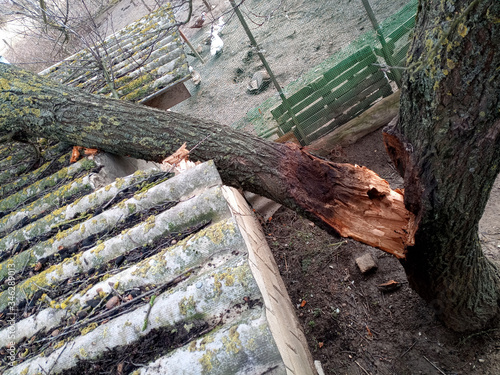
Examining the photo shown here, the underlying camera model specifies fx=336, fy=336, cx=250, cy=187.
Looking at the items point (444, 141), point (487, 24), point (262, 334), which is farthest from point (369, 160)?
point (262, 334)

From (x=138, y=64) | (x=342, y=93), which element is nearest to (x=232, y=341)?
(x=138, y=64)

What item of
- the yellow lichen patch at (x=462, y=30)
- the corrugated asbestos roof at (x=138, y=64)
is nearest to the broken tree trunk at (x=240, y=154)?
the yellow lichen patch at (x=462, y=30)

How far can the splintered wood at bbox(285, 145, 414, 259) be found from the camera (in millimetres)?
2592

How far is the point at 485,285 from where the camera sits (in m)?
2.75

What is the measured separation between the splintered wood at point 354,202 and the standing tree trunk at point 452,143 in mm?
196

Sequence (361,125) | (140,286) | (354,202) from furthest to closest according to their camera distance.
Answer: (361,125), (354,202), (140,286)

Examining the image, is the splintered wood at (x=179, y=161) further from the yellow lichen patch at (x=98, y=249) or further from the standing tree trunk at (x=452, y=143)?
the standing tree trunk at (x=452, y=143)

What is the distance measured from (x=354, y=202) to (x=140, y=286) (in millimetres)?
1684

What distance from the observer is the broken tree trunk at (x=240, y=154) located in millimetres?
2619

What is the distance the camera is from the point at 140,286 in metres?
2.02

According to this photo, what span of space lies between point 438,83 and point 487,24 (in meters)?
0.33

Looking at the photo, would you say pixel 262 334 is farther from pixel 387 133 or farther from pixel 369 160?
pixel 369 160

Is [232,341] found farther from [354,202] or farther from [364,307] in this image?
[364,307]

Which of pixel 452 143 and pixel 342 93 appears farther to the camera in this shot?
pixel 342 93
